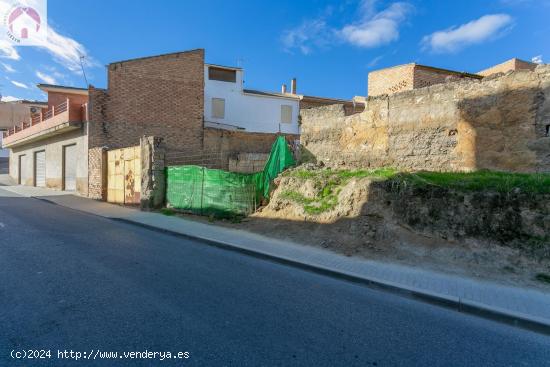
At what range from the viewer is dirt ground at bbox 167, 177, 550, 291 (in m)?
5.55

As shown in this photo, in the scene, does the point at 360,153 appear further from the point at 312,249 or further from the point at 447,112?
the point at 312,249

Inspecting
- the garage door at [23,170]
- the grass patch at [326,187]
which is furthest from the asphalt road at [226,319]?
the garage door at [23,170]

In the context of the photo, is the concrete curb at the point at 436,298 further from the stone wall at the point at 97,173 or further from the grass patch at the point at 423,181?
the stone wall at the point at 97,173

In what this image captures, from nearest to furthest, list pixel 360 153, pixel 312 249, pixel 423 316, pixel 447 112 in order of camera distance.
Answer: pixel 423 316 → pixel 312 249 → pixel 447 112 → pixel 360 153

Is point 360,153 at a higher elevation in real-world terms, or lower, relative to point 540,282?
higher

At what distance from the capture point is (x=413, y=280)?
5227mm

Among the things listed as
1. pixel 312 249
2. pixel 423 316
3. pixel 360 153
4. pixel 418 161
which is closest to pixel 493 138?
pixel 418 161

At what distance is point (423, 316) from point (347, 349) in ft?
4.91

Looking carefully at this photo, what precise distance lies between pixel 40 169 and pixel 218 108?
46.6 feet

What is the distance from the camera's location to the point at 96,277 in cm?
Result: 493

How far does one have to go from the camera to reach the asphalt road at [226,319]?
3.11 meters

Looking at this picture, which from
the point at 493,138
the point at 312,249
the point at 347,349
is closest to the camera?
the point at 347,349

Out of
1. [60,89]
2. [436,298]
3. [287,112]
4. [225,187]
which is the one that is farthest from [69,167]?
[436,298]

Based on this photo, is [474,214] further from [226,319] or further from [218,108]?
[218,108]
